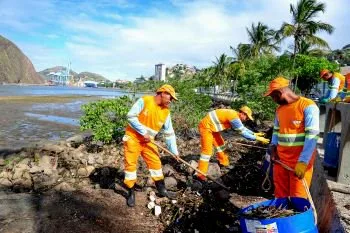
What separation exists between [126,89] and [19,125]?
27.4 ft

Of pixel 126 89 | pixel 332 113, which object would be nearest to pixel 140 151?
pixel 332 113

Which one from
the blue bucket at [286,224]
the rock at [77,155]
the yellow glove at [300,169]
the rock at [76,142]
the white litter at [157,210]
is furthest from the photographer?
the rock at [76,142]

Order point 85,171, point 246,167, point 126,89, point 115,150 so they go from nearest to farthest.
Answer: point 85,171 < point 246,167 < point 115,150 < point 126,89

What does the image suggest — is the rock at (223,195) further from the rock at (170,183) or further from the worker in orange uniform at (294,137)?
the worker in orange uniform at (294,137)

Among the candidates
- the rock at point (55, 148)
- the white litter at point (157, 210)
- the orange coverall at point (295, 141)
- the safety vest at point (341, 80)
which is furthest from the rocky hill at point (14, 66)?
the orange coverall at point (295, 141)

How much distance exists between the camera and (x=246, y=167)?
837 centimetres

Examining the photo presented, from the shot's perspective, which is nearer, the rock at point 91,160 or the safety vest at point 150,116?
the safety vest at point 150,116

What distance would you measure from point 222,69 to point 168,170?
141 feet

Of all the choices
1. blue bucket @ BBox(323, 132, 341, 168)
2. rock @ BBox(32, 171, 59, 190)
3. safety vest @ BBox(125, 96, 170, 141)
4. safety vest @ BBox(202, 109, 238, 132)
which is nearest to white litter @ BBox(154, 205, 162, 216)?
safety vest @ BBox(125, 96, 170, 141)

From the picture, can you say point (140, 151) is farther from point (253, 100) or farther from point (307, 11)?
point (307, 11)

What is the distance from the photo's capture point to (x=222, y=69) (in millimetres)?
49375

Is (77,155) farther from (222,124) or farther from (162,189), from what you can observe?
(222,124)

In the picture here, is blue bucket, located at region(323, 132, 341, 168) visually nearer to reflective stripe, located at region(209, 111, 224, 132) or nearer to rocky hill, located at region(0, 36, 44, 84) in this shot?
reflective stripe, located at region(209, 111, 224, 132)

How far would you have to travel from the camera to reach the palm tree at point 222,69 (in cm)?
4848
